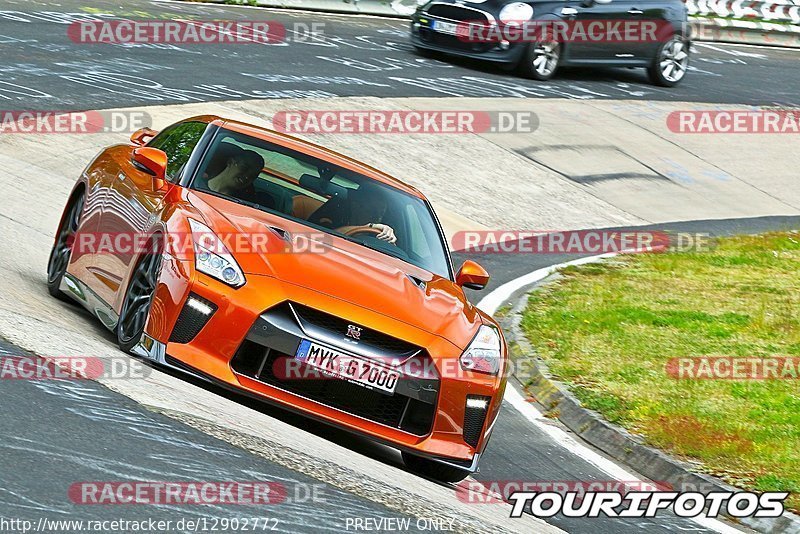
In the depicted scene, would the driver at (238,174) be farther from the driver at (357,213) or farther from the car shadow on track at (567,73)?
the car shadow on track at (567,73)

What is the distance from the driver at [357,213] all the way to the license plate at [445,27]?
1398cm

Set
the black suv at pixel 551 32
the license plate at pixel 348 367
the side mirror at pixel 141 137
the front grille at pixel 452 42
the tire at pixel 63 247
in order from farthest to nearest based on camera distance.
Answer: the front grille at pixel 452 42, the black suv at pixel 551 32, the side mirror at pixel 141 137, the tire at pixel 63 247, the license plate at pixel 348 367

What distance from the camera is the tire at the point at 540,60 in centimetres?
2203

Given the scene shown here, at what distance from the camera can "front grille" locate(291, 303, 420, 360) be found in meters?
6.28

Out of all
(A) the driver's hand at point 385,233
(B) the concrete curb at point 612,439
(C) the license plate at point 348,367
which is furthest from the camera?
(A) the driver's hand at point 385,233

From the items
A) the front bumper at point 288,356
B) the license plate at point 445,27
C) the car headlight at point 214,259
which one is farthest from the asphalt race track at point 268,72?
the front bumper at point 288,356

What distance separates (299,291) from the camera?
6391 mm

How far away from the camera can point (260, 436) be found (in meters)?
5.70

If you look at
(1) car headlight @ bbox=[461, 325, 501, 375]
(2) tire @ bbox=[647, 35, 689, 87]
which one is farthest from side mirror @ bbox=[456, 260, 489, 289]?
(2) tire @ bbox=[647, 35, 689, 87]

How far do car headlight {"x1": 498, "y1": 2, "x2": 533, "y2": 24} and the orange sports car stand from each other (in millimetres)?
13520

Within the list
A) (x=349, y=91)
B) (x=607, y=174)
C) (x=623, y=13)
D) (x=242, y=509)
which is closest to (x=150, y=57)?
(x=349, y=91)

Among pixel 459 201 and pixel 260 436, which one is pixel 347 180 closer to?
pixel 260 436

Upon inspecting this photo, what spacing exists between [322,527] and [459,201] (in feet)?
36.9

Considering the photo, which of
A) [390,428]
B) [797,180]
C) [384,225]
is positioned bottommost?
[797,180]
